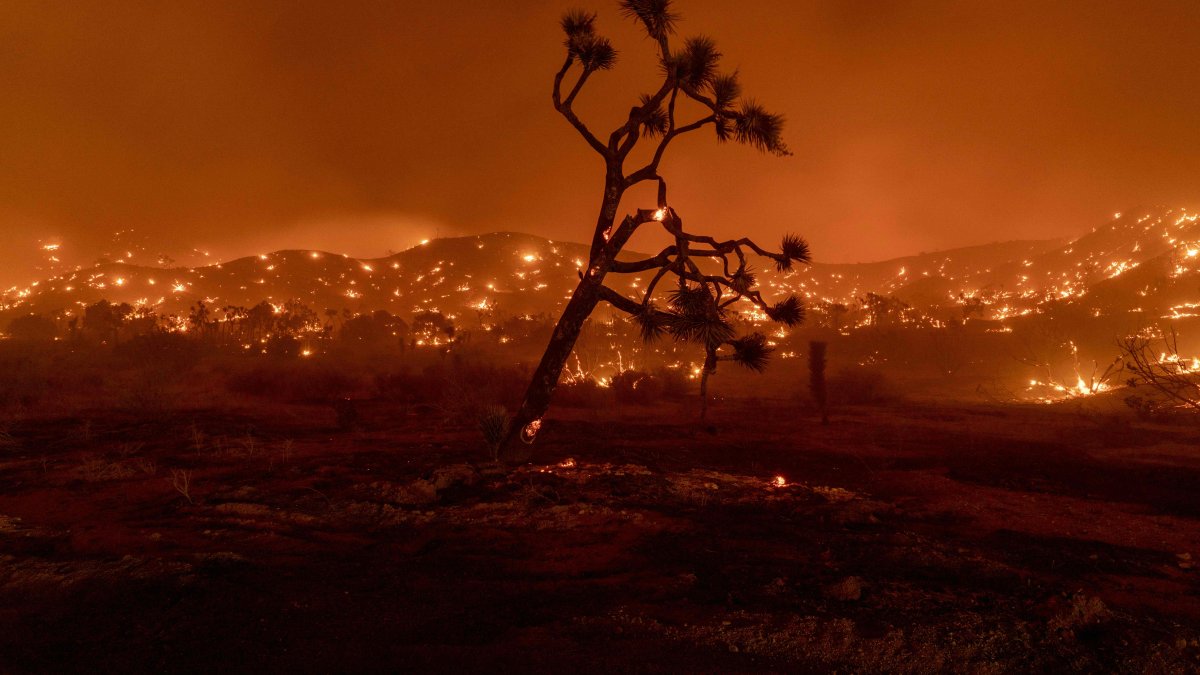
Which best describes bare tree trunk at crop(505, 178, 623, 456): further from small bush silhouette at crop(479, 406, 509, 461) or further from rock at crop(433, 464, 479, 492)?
rock at crop(433, 464, 479, 492)

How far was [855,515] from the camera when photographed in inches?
256

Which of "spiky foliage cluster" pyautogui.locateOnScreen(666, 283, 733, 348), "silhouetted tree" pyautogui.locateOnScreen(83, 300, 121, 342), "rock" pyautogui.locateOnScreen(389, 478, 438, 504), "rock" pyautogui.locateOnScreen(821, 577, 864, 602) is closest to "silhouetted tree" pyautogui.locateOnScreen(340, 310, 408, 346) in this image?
"silhouetted tree" pyautogui.locateOnScreen(83, 300, 121, 342)

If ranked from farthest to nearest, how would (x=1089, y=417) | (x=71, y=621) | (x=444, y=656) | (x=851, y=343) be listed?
1. (x=851, y=343)
2. (x=1089, y=417)
3. (x=71, y=621)
4. (x=444, y=656)

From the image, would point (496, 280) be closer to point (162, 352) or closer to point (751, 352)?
point (162, 352)

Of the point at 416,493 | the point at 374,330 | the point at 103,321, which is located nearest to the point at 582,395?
the point at 416,493

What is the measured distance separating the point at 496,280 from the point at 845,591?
105320 millimetres

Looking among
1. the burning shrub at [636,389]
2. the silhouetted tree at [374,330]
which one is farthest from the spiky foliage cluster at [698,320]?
the silhouetted tree at [374,330]

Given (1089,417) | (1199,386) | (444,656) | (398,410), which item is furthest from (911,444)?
(398,410)

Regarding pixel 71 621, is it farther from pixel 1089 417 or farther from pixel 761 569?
pixel 1089 417

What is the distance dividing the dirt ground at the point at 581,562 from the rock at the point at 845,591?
0.03 metres

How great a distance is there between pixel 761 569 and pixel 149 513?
22.2 ft

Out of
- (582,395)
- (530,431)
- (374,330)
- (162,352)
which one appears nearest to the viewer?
(530,431)

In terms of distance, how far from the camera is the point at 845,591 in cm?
410

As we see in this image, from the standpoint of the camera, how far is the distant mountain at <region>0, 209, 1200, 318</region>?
182 ft
